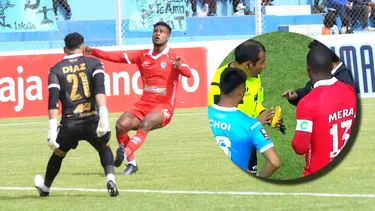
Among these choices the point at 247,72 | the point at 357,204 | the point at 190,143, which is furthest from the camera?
the point at 190,143

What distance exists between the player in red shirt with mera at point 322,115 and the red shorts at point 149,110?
7.88m

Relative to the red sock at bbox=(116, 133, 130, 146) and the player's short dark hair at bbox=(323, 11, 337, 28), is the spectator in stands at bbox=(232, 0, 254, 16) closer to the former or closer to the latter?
the player's short dark hair at bbox=(323, 11, 337, 28)

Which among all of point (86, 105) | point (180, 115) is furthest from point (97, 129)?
point (180, 115)

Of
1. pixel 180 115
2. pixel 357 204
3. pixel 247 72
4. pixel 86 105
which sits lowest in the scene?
pixel 180 115

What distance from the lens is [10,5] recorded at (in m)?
25.2

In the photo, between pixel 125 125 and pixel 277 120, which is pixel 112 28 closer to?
pixel 125 125

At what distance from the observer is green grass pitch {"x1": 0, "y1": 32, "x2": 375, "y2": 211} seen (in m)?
7.23

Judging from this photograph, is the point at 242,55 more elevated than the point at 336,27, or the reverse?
the point at 242,55

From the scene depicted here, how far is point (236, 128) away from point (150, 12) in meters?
19.1

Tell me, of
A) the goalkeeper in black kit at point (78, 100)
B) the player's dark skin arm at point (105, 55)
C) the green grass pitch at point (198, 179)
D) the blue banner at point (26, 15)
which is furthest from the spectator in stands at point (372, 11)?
the goalkeeper in black kit at point (78, 100)

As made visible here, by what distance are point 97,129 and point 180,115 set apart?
→ 1250cm

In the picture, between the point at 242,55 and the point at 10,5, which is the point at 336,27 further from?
the point at 242,55

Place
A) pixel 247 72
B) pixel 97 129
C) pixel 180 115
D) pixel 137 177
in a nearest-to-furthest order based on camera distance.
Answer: pixel 247 72 < pixel 97 129 < pixel 137 177 < pixel 180 115

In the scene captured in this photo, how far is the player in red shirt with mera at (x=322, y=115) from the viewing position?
6.55 m
